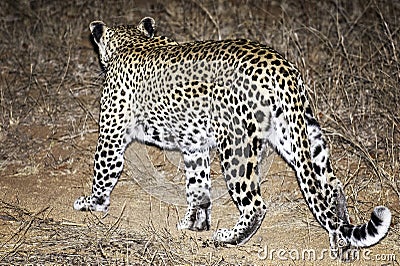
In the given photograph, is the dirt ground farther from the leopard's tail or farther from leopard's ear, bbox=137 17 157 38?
leopard's ear, bbox=137 17 157 38

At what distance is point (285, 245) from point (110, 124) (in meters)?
2.01

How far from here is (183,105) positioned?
272 inches

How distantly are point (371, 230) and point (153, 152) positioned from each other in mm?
3772

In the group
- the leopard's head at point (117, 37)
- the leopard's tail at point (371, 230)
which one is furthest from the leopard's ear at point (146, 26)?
the leopard's tail at point (371, 230)

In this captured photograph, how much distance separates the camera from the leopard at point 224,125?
6277 millimetres

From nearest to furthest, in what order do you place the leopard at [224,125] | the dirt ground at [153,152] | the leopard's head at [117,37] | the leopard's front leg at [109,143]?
the leopard at [224,125] < the dirt ground at [153,152] < the leopard's front leg at [109,143] < the leopard's head at [117,37]

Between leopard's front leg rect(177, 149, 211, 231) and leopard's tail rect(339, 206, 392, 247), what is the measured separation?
167cm

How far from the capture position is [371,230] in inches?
227

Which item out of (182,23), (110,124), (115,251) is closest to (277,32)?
(182,23)

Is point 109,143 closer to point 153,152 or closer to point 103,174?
point 103,174

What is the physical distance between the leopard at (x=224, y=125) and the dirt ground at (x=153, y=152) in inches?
12.6

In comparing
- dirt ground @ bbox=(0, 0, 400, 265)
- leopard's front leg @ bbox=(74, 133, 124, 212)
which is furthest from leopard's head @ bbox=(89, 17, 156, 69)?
dirt ground @ bbox=(0, 0, 400, 265)

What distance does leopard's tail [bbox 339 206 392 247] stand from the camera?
5.62 meters

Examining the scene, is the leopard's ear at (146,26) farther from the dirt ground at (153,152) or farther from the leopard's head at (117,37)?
the dirt ground at (153,152)
